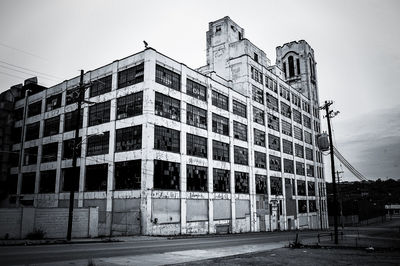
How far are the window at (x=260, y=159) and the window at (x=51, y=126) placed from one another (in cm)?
2933

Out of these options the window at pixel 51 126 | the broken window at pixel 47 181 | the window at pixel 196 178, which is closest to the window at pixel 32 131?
the window at pixel 51 126

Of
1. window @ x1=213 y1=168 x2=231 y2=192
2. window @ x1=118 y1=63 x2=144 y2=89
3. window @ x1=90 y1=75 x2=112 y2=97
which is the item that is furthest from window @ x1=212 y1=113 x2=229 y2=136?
window @ x1=90 y1=75 x2=112 y2=97

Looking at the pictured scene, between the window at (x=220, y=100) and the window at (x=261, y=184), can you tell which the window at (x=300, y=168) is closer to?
the window at (x=261, y=184)

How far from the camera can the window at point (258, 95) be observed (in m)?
52.4

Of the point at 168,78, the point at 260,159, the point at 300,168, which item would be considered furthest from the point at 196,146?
the point at 300,168

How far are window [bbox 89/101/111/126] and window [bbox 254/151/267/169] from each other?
24140 millimetres

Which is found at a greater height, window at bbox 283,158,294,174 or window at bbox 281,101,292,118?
window at bbox 281,101,292,118

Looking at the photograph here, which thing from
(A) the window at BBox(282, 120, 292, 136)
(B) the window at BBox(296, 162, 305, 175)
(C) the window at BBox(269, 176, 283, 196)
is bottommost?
(C) the window at BBox(269, 176, 283, 196)

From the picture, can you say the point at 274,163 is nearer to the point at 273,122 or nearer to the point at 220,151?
the point at 273,122

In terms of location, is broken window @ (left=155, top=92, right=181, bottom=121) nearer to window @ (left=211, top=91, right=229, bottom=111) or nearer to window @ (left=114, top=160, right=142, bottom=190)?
window @ (left=114, top=160, right=142, bottom=190)

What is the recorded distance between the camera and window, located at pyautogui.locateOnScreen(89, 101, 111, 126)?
37.4 metres

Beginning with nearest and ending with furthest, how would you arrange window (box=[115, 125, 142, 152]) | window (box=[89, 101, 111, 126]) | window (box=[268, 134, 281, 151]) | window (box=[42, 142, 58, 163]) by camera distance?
window (box=[115, 125, 142, 152]) → window (box=[89, 101, 111, 126]) → window (box=[42, 142, 58, 163]) → window (box=[268, 134, 281, 151])

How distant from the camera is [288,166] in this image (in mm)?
58938

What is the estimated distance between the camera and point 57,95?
45406 mm
